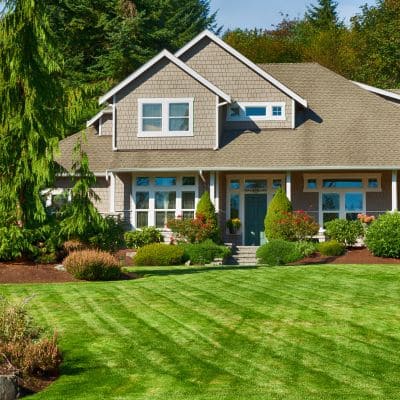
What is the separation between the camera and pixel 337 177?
99.1 ft

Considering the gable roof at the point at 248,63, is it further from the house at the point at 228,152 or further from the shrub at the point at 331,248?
the shrub at the point at 331,248

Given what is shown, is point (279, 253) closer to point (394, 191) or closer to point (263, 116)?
point (394, 191)

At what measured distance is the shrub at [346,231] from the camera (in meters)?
27.7

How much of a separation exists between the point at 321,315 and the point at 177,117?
17.9m

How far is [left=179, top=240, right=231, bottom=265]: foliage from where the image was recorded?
85.5 feet

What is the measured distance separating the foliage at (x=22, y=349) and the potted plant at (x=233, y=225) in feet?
63.7

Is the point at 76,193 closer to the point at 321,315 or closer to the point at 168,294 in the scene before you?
the point at 168,294

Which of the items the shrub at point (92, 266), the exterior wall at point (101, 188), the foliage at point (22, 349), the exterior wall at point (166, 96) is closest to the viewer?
the foliage at point (22, 349)

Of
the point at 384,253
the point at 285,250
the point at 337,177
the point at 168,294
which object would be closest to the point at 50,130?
the point at 168,294

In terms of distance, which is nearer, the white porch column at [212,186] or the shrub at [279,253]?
the shrub at [279,253]

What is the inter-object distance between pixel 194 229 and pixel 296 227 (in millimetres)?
3580

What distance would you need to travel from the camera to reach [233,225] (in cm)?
3000

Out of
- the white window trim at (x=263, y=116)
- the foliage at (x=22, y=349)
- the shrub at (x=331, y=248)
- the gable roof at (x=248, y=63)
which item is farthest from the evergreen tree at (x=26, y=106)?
the white window trim at (x=263, y=116)

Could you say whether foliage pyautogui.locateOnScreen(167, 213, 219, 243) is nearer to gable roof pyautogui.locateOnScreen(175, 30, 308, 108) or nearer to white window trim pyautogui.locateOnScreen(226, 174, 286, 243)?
white window trim pyautogui.locateOnScreen(226, 174, 286, 243)
